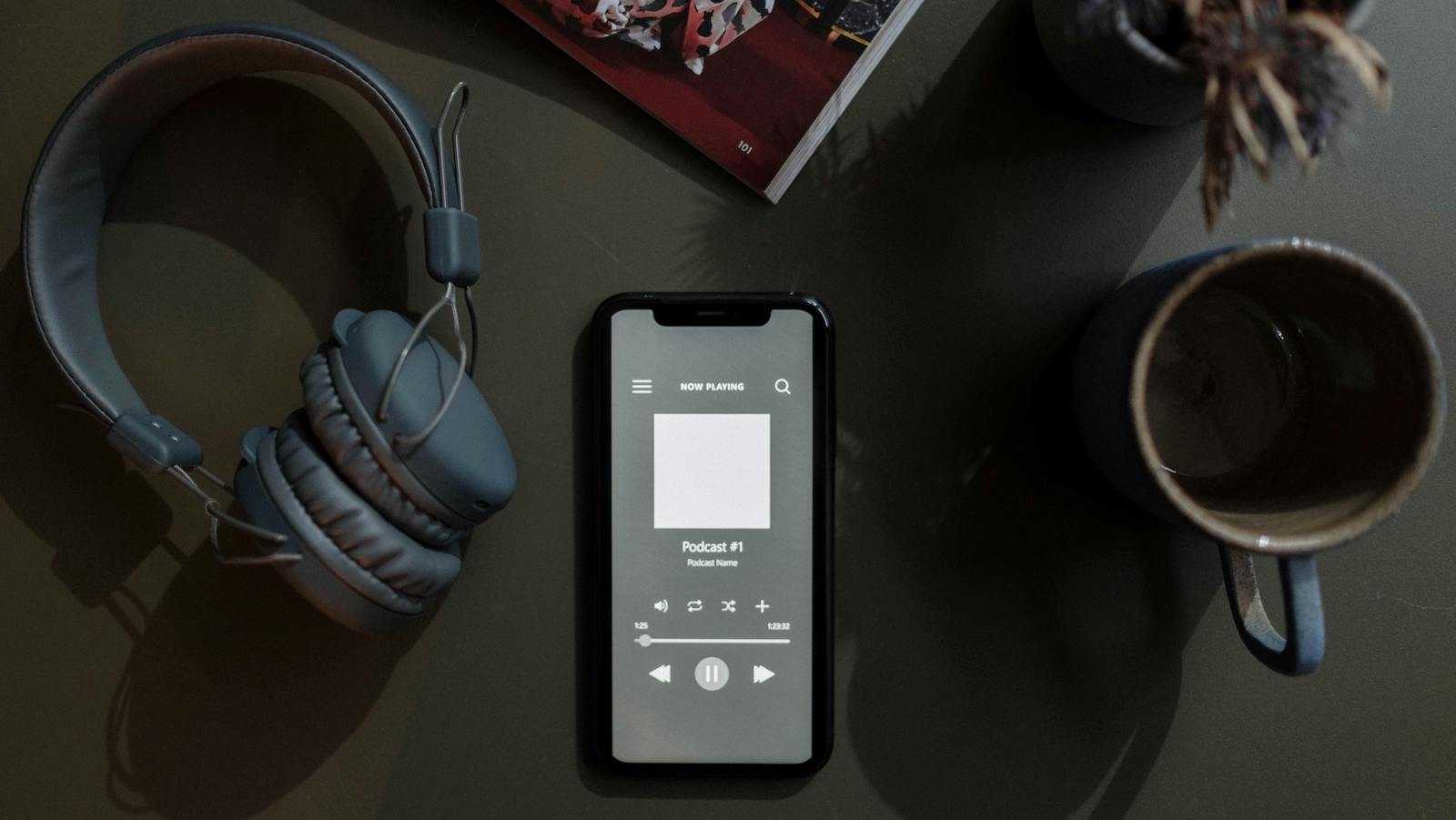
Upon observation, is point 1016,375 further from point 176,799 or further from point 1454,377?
point 176,799

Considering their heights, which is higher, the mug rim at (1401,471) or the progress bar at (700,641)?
the mug rim at (1401,471)

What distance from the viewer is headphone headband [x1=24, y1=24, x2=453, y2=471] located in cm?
44

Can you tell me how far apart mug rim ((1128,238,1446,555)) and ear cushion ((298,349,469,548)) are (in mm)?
332

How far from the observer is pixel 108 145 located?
19.2 inches

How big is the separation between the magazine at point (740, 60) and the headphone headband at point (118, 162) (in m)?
0.11

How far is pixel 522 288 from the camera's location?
521mm

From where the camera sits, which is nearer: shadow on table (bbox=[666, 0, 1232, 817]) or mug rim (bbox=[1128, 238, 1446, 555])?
mug rim (bbox=[1128, 238, 1446, 555])

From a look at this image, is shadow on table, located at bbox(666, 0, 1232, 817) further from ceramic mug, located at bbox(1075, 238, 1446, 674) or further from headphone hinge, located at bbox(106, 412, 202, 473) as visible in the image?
headphone hinge, located at bbox(106, 412, 202, 473)

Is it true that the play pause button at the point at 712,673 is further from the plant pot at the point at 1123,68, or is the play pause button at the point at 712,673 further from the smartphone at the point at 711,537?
the plant pot at the point at 1123,68

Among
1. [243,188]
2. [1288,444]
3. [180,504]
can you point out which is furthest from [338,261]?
[1288,444]

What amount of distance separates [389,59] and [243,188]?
0.12 meters

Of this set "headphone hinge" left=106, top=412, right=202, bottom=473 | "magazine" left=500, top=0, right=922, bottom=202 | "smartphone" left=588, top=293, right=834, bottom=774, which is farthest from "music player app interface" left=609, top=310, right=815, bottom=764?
"headphone hinge" left=106, top=412, right=202, bottom=473

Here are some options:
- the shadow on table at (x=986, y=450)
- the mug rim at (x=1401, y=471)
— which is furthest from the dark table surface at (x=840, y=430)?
the mug rim at (x=1401, y=471)

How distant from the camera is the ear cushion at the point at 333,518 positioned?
1.38 ft
